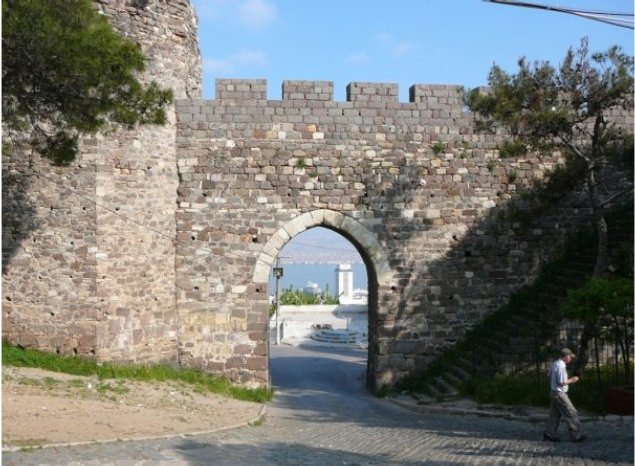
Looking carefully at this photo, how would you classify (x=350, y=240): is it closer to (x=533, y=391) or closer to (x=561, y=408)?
(x=533, y=391)

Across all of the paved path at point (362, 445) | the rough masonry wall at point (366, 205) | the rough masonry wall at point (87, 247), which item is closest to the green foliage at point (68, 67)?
the rough masonry wall at point (87, 247)

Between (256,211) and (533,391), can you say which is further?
(256,211)

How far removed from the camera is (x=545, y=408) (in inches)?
391

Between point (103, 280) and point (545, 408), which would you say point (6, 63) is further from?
point (545, 408)

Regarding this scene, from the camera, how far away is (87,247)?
11.6 meters

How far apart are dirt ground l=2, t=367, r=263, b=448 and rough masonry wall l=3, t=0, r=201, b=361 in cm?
89

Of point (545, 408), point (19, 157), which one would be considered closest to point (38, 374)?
point (19, 157)

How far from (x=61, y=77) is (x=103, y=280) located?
4404mm

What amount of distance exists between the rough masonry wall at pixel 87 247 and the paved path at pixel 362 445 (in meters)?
3.23

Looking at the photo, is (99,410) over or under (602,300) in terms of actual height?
under

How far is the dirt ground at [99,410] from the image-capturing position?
7.89 meters

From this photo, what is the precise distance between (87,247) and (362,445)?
617 centimetres

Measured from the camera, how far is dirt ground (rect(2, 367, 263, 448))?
789 cm

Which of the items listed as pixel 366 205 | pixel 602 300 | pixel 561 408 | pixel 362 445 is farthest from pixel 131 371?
pixel 602 300
